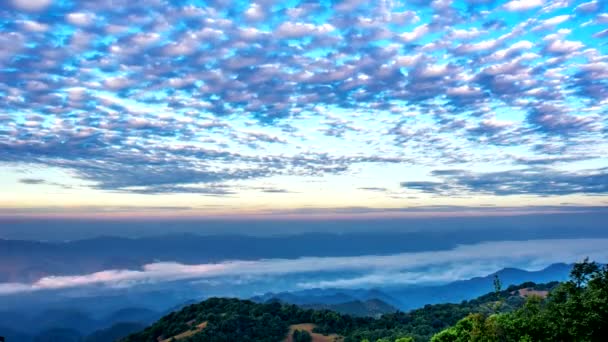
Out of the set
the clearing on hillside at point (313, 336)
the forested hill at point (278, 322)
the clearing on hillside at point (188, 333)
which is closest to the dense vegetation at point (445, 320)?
the forested hill at point (278, 322)

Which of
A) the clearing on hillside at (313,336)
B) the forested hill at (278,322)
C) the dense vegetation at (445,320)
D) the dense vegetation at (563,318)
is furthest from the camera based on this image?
the clearing on hillside at (313,336)

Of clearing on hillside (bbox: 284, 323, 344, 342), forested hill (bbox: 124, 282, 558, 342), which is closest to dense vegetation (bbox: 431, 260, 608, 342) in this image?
forested hill (bbox: 124, 282, 558, 342)

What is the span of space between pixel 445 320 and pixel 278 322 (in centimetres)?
5450

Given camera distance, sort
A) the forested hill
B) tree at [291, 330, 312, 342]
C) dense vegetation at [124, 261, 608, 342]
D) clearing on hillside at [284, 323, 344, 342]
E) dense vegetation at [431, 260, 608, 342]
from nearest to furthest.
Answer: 1. dense vegetation at [431, 260, 608, 342]
2. dense vegetation at [124, 261, 608, 342]
3. the forested hill
4. tree at [291, 330, 312, 342]
5. clearing on hillside at [284, 323, 344, 342]

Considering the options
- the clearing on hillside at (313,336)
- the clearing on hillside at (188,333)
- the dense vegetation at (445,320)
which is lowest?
the clearing on hillside at (188,333)

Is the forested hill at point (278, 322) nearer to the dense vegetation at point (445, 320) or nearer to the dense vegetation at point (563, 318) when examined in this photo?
the dense vegetation at point (445, 320)

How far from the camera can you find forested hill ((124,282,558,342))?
136125mm

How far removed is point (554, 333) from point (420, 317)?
371 feet

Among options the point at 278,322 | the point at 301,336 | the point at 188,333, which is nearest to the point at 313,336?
the point at 301,336

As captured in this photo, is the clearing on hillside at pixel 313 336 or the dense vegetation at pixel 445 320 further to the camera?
the clearing on hillside at pixel 313 336

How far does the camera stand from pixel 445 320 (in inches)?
5443

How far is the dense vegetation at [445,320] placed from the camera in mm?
39906

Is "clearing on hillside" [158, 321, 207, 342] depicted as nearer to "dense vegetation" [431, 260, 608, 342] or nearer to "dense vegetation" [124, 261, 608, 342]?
"dense vegetation" [124, 261, 608, 342]

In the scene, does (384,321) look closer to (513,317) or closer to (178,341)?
(178,341)
